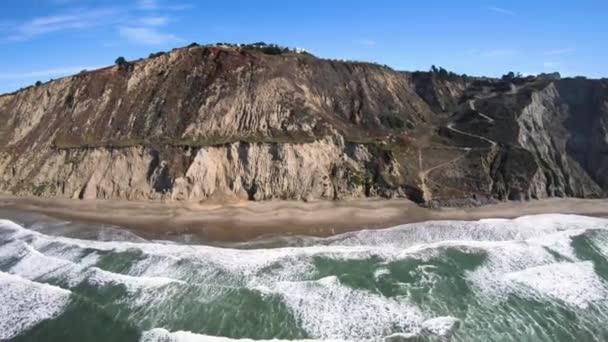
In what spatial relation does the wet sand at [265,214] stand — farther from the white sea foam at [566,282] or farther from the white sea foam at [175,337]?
the white sea foam at [175,337]

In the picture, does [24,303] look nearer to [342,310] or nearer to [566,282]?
[342,310]

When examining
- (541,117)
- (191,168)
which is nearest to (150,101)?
(191,168)

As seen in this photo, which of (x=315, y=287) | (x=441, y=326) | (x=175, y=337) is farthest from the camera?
(x=315, y=287)

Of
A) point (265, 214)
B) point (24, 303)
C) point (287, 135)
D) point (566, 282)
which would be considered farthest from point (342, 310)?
point (287, 135)

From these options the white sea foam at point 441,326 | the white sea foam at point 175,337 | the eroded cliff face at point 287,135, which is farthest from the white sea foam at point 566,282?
the white sea foam at point 175,337

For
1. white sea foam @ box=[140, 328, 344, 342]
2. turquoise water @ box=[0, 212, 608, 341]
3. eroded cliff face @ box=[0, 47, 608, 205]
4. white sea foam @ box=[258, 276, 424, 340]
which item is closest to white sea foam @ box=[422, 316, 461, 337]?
turquoise water @ box=[0, 212, 608, 341]

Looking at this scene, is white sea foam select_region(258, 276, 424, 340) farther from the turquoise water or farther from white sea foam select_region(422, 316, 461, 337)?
white sea foam select_region(422, 316, 461, 337)
